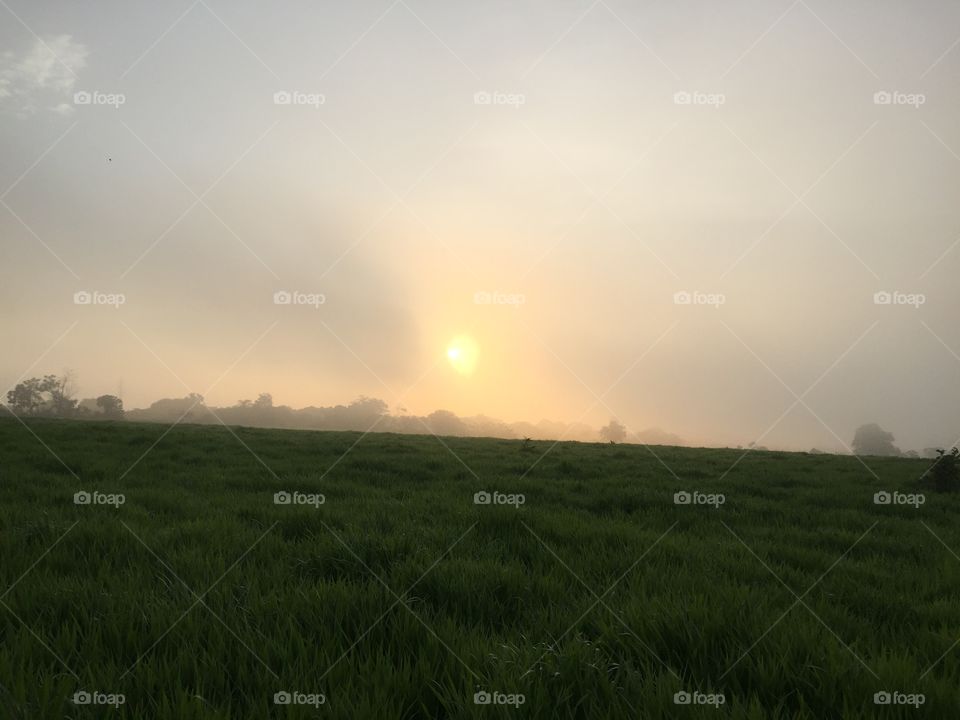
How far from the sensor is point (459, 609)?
361cm

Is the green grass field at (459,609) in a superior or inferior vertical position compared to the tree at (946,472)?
inferior

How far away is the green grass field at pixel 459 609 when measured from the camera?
2.51 meters

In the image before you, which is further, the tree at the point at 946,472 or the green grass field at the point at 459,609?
the tree at the point at 946,472

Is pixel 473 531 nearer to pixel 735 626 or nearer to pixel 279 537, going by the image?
pixel 279 537

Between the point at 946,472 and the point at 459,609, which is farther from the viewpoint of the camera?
the point at 946,472

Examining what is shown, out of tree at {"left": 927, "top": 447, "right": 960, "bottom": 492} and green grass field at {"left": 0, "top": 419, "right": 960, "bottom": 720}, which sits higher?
tree at {"left": 927, "top": 447, "right": 960, "bottom": 492}

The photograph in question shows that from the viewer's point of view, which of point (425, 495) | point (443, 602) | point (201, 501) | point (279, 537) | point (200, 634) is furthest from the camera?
point (425, 495)

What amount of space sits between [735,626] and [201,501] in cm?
688

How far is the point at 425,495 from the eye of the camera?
25.1 ft

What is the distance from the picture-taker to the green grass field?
8.25ft

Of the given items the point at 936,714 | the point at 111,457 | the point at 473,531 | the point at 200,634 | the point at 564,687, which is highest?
the point at 111,457

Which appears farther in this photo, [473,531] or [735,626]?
[473,531]

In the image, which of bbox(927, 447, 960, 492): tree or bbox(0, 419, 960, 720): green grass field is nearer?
bbox(0, 419, 960, 720): green grass field

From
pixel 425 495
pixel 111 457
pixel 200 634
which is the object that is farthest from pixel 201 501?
pixel 111 457
